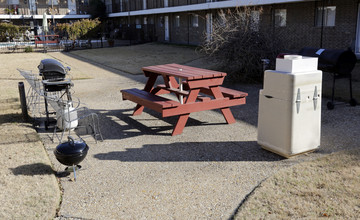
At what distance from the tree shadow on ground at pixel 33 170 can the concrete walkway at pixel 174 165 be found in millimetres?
188

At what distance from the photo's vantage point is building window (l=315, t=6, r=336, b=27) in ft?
55.2

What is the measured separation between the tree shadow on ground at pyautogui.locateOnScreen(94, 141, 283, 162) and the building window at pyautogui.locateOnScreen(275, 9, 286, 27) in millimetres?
14711

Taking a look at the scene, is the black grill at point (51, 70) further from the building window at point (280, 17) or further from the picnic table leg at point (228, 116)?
the building window at point (280, 17)

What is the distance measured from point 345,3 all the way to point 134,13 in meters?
22.7

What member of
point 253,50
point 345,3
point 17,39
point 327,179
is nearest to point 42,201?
point 327,179

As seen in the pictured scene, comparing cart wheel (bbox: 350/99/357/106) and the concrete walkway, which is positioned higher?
cart wheel (bbox: 350/99/357/106)

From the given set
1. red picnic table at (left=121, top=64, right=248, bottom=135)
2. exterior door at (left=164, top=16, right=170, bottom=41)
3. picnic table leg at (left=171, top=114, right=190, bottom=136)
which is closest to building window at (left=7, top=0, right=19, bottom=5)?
exterior door at (left=164, top=16, right=170, bottom=41)

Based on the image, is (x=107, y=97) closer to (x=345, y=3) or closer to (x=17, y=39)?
(x=345, y=3)

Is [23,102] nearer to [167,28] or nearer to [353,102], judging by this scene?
[353,102]

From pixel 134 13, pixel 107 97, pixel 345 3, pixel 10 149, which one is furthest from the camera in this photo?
pixel 134 13

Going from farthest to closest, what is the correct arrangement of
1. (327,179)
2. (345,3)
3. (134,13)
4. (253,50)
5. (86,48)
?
(134,13) → (86,48) → (345,3) → (253,50) → (327,179)

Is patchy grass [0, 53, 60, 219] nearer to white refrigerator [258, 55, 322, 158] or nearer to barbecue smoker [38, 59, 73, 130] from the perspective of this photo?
barbecue smoker [38, 59, 73, 130]

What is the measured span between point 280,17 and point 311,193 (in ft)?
54.8

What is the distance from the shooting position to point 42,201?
14.0 feet
